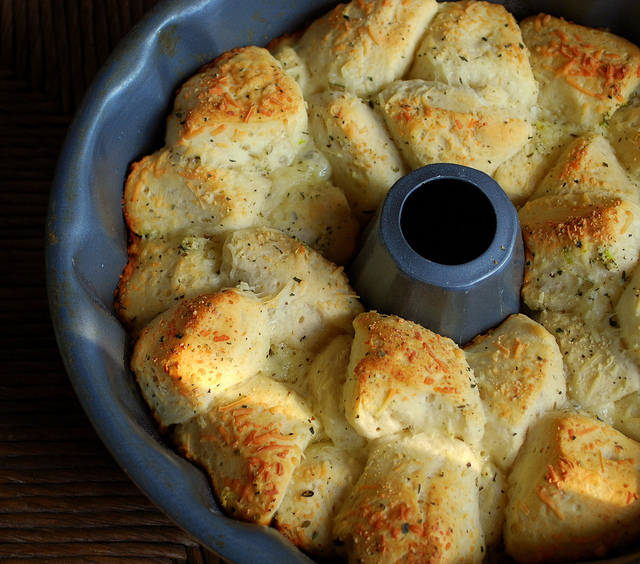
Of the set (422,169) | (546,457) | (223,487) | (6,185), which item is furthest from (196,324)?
(6,185)

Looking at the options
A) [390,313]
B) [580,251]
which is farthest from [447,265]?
[580,251]

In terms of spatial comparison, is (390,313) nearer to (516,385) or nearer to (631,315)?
A: (516,385)

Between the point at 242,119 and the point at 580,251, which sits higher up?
the point at 242,119

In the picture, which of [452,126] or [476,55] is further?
[476,55]

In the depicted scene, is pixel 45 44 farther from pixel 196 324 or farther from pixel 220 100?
pixel 196 324

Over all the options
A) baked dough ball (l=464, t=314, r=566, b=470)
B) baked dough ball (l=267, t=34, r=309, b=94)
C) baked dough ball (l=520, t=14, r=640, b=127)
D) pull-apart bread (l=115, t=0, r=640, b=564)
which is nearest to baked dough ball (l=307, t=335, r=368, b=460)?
pull-apart bread (l=115, t=0, r=640, b=564)

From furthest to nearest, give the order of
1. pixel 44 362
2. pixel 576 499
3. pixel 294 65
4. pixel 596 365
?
pixel 44 362 < pixel 294 65 < pixel 596 365 < pixel 576 499

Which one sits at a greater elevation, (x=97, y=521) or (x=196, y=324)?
(x=196, y=324)
